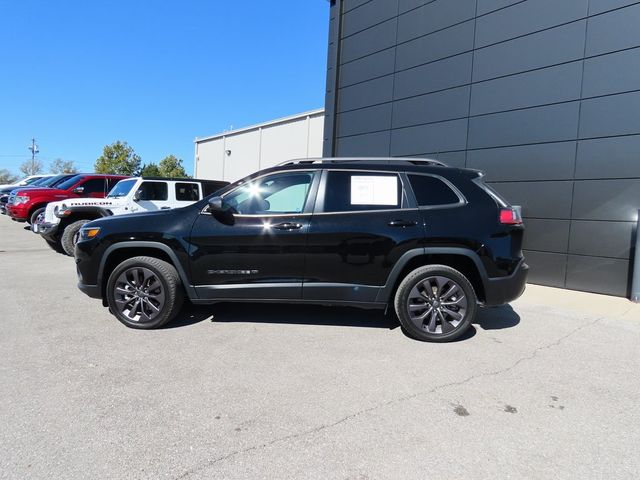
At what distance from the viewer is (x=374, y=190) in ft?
14.9

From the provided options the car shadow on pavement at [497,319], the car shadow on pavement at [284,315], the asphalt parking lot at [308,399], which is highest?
the car shadow on pavement at [497,319]

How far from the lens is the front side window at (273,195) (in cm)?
455

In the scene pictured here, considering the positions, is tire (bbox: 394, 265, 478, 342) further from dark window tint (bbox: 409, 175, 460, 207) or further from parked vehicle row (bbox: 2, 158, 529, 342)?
dark window tint (bbox: 409, 175, 460, 207)

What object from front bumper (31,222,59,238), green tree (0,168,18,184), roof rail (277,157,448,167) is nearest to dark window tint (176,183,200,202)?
front bumper (31,222,59,238)

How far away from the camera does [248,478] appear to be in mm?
2266

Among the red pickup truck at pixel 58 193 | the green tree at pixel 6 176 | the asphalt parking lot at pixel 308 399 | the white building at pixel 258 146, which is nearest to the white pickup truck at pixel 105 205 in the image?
the red pickup truck at pixel 58 193

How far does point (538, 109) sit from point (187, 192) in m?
7.84

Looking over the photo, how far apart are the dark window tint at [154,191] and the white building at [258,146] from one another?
7638 mm

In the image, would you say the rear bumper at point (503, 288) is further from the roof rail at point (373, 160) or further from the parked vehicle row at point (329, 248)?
the roof rail at point (373, 160)

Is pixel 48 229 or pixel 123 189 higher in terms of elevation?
pixel 123 189

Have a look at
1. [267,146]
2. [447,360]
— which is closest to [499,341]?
[447,360]

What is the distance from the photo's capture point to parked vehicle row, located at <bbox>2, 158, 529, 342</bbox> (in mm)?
4398

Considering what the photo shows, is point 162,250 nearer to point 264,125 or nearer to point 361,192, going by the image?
point 361,192

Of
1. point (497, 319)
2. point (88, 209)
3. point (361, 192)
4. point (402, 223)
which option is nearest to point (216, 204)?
point (361, 192)
